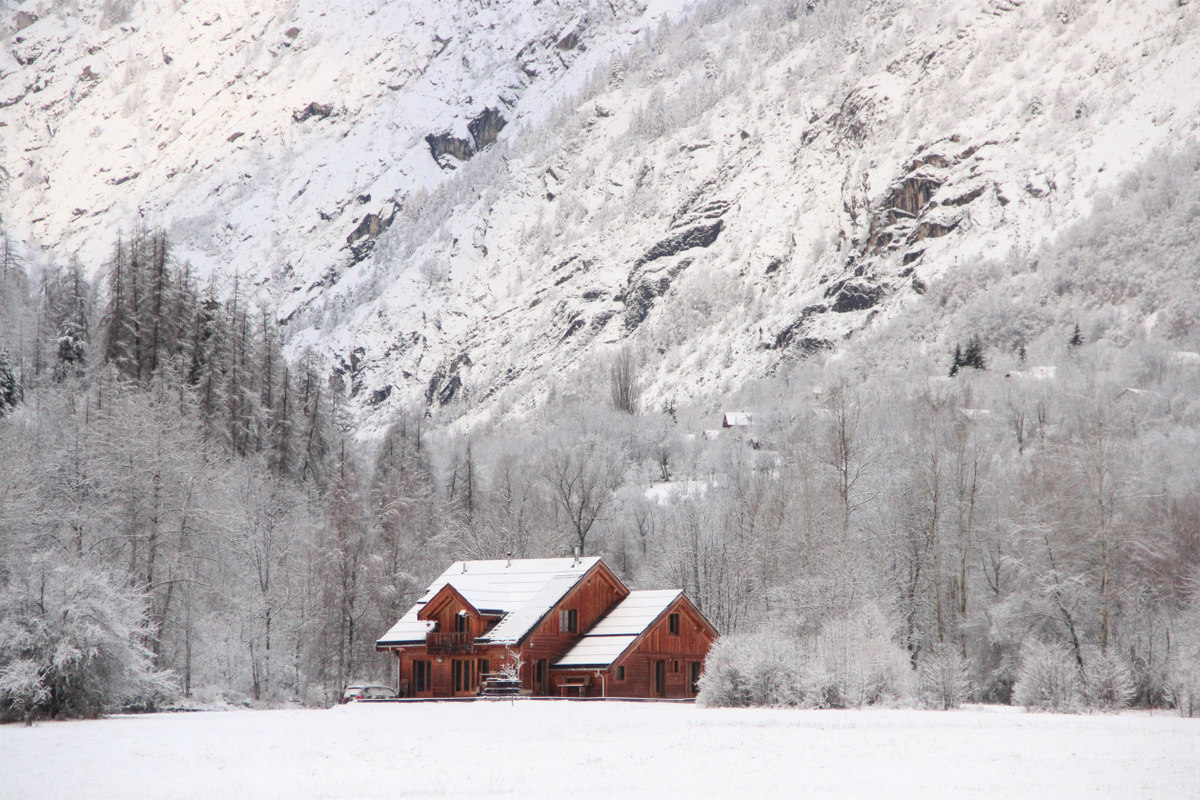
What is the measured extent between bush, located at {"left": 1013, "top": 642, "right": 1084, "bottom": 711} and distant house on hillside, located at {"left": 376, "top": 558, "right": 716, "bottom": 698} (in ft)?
56.6

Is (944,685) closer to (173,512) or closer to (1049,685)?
(1049,685)

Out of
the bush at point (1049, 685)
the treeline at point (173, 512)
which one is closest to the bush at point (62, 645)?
the treeline at point (173, 512)

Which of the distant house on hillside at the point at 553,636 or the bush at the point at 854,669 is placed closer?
the bush at the point at 854,669

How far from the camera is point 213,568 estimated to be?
57.6 metres

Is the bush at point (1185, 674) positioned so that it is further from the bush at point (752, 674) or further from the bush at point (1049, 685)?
the bush at point (752, 674)

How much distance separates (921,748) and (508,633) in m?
26.5

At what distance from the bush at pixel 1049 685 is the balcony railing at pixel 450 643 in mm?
23057

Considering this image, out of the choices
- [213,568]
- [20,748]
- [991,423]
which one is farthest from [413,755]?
[991,423]

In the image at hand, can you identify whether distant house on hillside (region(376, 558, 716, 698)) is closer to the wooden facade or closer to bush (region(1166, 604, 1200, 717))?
the wooden facade

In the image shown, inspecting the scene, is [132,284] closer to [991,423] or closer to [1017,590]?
[1017,590]

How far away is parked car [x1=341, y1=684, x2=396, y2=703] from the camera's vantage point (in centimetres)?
5353

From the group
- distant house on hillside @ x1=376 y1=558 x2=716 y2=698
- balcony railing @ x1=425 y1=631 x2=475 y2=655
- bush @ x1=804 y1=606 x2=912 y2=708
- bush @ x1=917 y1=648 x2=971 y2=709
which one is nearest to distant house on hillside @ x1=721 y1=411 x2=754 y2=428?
distant house on hillside @ x1=376 y1=558 x2=716 y2=698

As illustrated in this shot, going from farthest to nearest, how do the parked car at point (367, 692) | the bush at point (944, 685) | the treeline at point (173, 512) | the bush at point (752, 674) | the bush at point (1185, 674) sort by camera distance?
the parked car at point (367, 692), the bush at point (944, 685), the bush at point (752, 674), the treeline at point (173, 512), the bush at point (1185, 674)

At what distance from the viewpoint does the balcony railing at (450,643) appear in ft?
163
